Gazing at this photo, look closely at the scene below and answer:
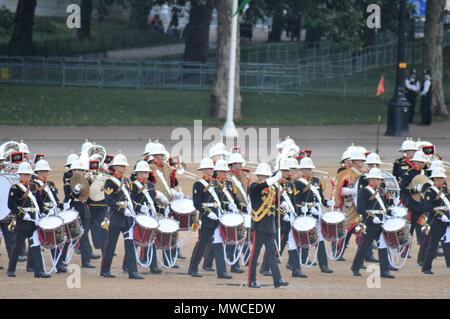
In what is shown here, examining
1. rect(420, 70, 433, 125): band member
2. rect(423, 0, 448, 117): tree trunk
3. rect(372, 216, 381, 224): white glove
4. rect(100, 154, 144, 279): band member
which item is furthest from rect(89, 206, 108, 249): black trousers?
rect(423, 0, 448, 117): tree trunk

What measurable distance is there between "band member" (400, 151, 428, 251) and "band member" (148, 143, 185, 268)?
12.3 ft

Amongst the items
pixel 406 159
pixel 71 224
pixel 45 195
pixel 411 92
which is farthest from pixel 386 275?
pixel 411 92

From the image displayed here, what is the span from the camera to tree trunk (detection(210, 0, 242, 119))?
3800 centimetres

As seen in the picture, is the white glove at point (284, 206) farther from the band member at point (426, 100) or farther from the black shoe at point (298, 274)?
the band member at point (426, 100)

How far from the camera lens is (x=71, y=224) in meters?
18.2

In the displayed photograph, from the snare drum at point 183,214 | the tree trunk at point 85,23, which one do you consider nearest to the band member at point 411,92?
the tree trunk at point 85,23

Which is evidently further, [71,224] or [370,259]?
[370,259]

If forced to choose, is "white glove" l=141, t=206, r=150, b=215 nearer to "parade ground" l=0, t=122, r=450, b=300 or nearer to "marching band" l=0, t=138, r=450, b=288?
"marching band" l=0, t=138, r=450, b=288

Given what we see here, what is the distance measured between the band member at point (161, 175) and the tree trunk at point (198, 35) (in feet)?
90.9

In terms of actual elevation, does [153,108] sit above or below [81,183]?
above

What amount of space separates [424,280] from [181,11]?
37239 millimetres

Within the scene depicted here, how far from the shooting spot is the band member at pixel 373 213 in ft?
60.6

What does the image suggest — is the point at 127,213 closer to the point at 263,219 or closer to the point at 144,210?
the point at 144,210

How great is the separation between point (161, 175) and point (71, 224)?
6.60 ft
